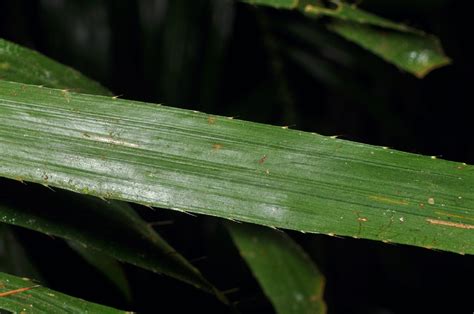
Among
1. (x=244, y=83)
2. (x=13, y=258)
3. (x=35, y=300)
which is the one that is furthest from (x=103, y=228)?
(x=244, y=83)

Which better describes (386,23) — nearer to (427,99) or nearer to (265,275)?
(265,275)

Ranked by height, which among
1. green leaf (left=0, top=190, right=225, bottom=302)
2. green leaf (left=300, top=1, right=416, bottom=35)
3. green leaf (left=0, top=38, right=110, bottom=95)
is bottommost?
green leaf (left=0, top=190, right=225, bottom=302)

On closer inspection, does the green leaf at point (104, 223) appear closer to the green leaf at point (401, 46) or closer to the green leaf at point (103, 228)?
the green leaf at point (103, 228)

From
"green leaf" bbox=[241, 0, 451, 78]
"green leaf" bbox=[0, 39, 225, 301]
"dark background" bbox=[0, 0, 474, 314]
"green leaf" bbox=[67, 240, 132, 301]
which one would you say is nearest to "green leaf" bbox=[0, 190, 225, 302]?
"green leaf" bbox=[0, 39, 225, 301]

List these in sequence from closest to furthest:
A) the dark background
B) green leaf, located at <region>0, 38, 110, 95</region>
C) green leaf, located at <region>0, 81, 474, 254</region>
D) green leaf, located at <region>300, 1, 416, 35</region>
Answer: green leaf, located at <region>0, 81, 474, 254</region> → green leaf, located at <region>0, 38, 110, 95</region> → green leaf, located at <region>300, 1, 416, 35</region> → the dark background

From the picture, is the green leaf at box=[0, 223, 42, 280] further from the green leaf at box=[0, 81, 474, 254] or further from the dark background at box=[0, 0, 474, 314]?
the green leaf at box=[0, 81, 474, 254]

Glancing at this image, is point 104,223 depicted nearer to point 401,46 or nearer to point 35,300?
point 35,300

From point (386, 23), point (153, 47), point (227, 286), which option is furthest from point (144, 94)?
point (386, 23)
